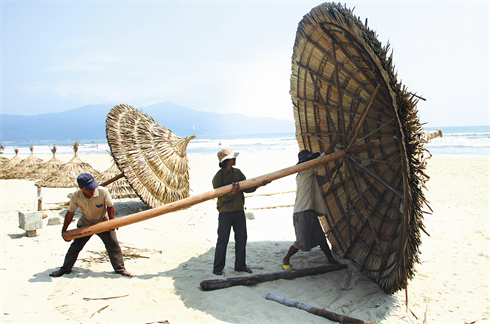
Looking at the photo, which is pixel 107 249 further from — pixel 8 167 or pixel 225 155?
pixel 8 167

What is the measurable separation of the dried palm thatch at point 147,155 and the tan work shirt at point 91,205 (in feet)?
7.88

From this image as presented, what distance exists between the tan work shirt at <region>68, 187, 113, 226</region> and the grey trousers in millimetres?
190

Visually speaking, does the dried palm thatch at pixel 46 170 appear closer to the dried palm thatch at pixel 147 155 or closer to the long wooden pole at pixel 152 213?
the dried palm thatch at pixel 147 155

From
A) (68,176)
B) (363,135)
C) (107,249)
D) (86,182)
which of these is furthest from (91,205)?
(68,176)

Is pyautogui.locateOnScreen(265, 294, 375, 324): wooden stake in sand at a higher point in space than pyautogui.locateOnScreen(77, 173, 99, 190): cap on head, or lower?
lower

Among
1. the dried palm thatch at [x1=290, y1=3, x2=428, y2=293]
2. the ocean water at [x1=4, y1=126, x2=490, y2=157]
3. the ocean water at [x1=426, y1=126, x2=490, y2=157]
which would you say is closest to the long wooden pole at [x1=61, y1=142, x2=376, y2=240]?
the dried palm thatch at [x1=290, y1=3, x2=428, y2=293]

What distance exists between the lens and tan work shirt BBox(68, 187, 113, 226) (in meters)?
3.29

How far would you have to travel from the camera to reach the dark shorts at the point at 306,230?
12.2 feet

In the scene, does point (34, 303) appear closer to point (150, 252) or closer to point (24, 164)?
point (150, 252)

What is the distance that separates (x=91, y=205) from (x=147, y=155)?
3.07 metres

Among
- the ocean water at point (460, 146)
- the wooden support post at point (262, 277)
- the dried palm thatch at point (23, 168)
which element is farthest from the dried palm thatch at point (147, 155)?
the ocean water at point (460, 146)

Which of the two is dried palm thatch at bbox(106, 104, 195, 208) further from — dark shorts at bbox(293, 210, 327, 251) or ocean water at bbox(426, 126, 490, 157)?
ocean water at bbox(426, 126, 490, 157)

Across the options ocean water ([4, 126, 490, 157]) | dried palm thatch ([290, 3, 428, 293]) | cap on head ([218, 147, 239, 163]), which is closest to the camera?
dried palm thatch ([290, 3, 428, 293])

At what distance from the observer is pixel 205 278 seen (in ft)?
11.8
